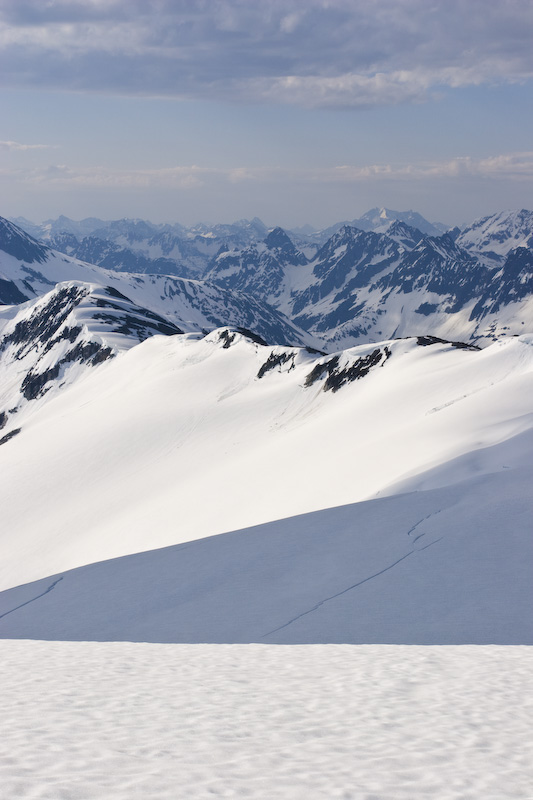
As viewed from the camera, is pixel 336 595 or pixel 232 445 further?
pixel 232 445

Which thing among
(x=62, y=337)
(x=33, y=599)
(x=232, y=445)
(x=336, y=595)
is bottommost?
(x=336, y=595)

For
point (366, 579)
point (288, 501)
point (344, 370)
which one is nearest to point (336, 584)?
point (366, 579)

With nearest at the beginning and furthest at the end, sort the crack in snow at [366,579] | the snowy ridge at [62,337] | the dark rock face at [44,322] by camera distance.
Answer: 1. the crack in snow at [366,579]
2. the snowy ridge at [62,337]
3. the dark rock face at [44,322]

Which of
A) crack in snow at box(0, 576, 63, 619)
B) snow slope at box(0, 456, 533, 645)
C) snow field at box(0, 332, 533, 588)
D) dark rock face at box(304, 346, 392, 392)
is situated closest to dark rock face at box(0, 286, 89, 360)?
snow field at box(0, 332, 533, 588)

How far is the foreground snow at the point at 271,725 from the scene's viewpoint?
671cm

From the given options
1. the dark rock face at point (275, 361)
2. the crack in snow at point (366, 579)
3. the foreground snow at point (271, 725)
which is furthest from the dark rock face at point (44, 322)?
the foreground snow at point (271, 725)

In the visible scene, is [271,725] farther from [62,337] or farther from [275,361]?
[62,337]

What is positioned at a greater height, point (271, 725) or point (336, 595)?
point (271, 725)


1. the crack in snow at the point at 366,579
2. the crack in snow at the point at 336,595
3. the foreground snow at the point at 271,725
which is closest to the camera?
the foreground snow at the point at 271,725

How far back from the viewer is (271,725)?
28.8 feet

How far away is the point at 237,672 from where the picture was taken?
480 inches

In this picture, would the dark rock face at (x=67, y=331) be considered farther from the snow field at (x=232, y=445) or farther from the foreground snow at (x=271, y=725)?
the foreground snow at (x=271, y=725)

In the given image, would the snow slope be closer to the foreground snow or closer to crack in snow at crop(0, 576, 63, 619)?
crack in snow at crop(0, 576, 63, 619)

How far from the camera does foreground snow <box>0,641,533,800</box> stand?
6711mm
